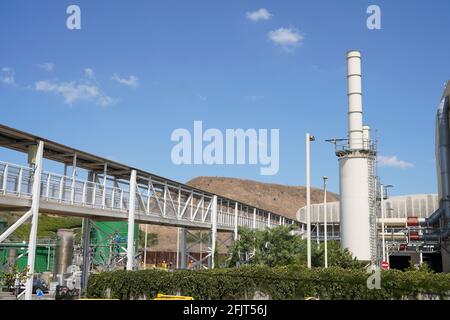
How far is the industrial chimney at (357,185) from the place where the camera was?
1615 inches

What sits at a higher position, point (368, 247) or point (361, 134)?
point (361, 134)

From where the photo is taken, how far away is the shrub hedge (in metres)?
19.9

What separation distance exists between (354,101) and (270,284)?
24537mm

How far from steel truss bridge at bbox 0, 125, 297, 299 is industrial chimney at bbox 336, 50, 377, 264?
11688 millimetres

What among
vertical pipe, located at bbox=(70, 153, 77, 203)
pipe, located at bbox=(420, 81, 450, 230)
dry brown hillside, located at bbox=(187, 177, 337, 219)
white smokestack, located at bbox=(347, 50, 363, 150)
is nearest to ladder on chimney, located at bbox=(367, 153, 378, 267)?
white smokestack, located at bbox=(347, 50, 363, 150)

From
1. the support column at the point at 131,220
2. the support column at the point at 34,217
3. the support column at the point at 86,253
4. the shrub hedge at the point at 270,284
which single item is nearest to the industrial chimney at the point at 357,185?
the support column at the point at 131,220

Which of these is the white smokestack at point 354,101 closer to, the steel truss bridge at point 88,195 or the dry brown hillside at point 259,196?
the steel truss bridge at point 88,195

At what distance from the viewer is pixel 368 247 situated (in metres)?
41.0

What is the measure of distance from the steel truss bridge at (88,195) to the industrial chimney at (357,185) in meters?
11.7

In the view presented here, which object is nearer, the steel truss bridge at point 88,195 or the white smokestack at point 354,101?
the steel truss bridge at point 88,195

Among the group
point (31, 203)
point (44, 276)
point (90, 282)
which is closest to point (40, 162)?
point (31, 203)

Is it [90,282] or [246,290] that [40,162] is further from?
[246,290]
